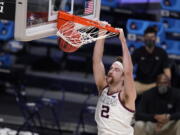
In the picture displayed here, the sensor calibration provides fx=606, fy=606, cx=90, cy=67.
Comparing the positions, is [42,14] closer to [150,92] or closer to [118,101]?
[118,101]

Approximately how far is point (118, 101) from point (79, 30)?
2.61 feet

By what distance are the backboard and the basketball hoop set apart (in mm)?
87

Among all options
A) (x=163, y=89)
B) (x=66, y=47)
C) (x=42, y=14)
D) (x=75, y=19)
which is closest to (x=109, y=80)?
(x=66, y=47)

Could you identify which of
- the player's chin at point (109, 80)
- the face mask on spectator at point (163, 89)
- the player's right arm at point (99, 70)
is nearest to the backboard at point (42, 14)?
the player's right arm at point (99, 70)

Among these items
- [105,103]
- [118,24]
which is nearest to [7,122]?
[118,24]

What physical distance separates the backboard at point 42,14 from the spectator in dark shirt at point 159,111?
2518 millimetres

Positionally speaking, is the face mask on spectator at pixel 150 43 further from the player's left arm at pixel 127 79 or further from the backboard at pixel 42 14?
the player's left arm at pixel 127 79

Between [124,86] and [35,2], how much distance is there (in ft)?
3.98

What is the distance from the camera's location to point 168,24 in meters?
11.1

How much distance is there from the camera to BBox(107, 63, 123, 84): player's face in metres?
6.00

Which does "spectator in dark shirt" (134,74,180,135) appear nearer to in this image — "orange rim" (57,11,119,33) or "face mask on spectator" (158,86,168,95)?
"face mask on spectator" (158,86,168,95)

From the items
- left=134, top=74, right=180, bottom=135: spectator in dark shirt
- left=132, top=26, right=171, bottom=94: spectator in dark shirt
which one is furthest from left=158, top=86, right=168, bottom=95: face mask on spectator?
left=132, top=26, right=171, bottom=94: spectator in dark shirt

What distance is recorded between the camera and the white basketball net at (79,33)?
5785 mm

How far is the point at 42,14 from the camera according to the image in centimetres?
571
